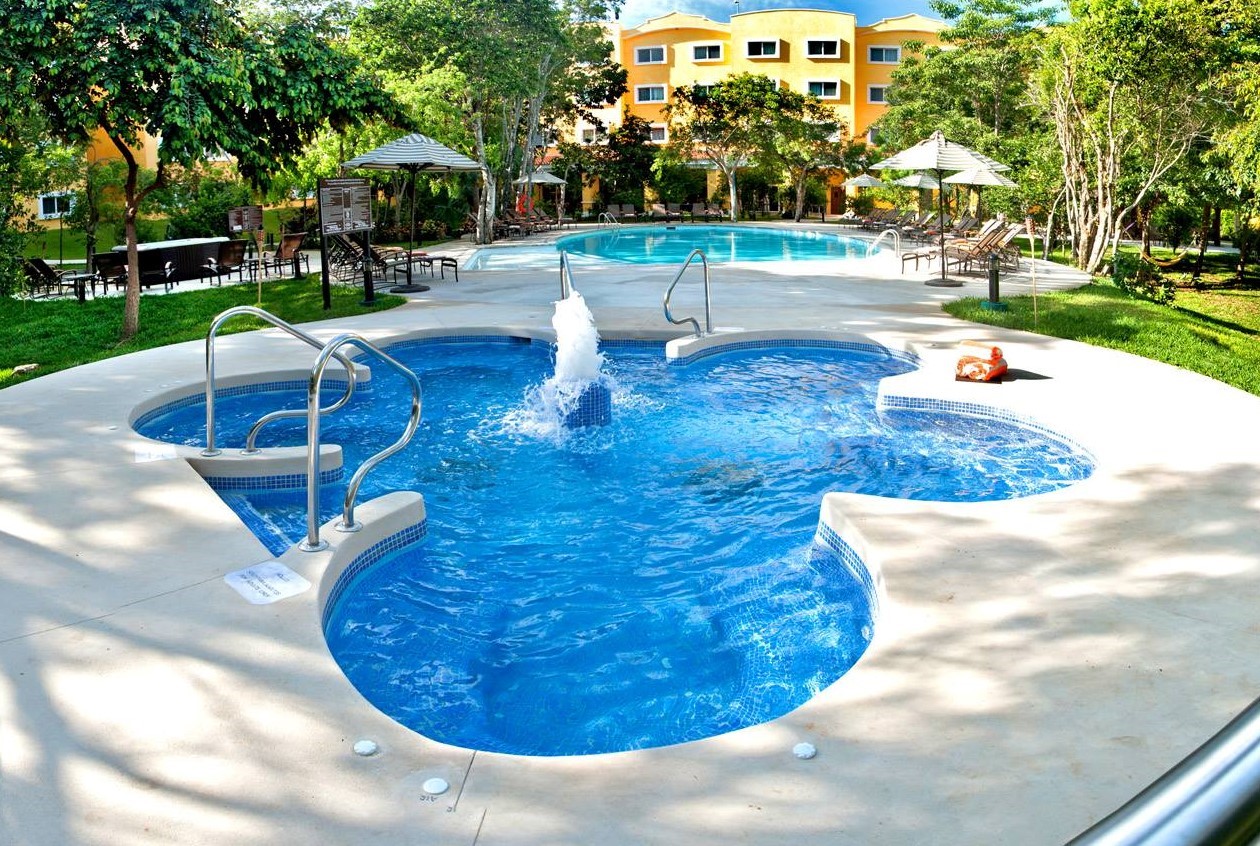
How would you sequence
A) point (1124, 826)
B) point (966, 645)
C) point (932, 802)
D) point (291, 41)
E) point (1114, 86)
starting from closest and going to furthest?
1. point (1124, 826)
2. point (932, 802)
3. point (966, 645)
4. point (291, 41)
5. point (1114, 86)

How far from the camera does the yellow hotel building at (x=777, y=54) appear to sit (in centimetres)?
4956

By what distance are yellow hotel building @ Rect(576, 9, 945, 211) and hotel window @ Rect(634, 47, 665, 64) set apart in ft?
0.16

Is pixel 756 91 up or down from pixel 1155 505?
up

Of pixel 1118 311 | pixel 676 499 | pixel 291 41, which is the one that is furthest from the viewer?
pixel 1118 311

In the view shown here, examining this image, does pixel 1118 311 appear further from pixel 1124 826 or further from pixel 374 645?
pixel 1124 826

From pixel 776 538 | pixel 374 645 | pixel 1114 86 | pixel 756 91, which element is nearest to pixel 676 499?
pixel 776 538

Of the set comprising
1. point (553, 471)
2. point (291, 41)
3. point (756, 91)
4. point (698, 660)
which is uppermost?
point (756, 91)

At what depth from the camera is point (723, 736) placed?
4.17 meters

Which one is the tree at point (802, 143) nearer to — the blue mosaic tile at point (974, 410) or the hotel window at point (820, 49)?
the hotel window at point (820, 49)

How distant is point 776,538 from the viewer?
23.1 ft

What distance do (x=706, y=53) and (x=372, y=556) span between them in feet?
158

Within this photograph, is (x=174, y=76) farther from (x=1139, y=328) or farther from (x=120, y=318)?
(x=1139, y=328)

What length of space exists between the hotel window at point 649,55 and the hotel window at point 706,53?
5.17 ft

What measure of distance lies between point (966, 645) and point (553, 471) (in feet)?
14.0
